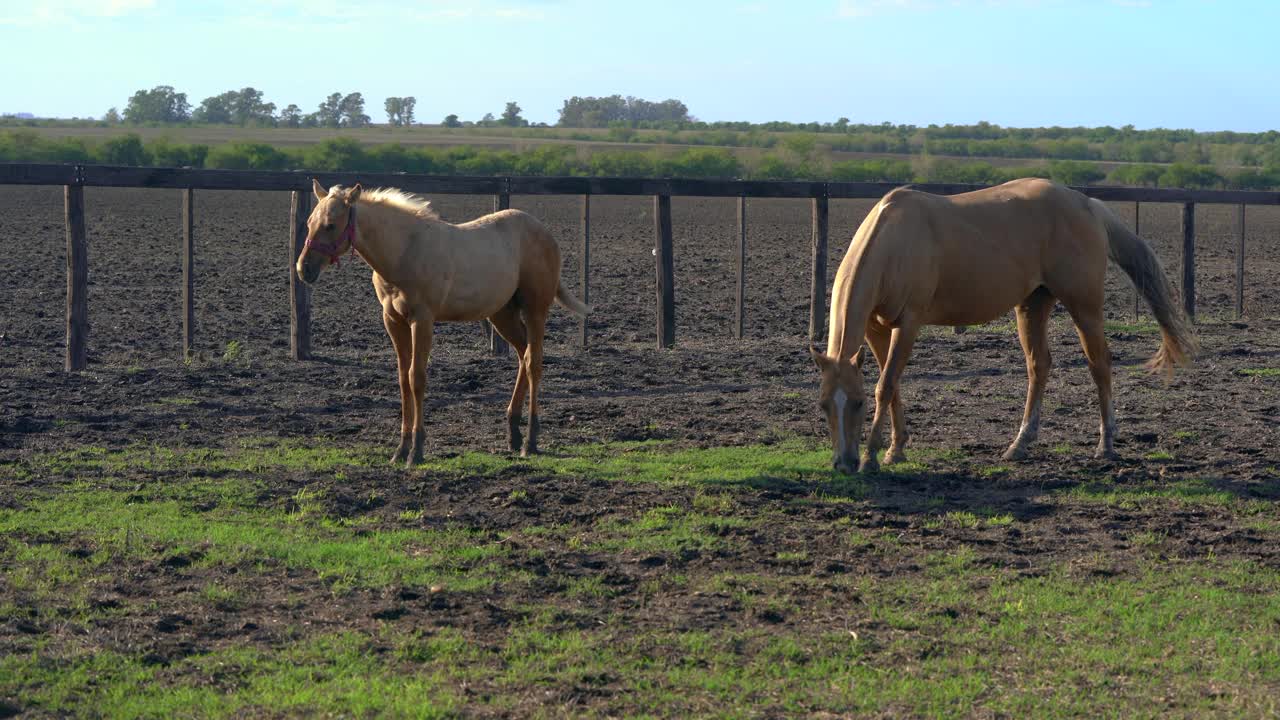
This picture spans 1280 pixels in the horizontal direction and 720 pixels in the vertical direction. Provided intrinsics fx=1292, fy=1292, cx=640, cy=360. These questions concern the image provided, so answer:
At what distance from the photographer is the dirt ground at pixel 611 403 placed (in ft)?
19.7

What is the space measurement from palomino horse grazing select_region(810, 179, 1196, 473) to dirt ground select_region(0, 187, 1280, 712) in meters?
0.49

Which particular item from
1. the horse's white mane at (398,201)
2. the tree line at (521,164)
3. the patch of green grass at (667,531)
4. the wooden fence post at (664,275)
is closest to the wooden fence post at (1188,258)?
the wooden fence post at (664,275)

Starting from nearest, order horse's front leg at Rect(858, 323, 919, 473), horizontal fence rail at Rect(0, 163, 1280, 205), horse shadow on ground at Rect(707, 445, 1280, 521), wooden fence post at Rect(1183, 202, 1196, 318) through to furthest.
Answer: horse shadow on ground at Rect(707, 445, 1280, 521) → horse's front leg at Rect(858, 323, 919, 473) → horizontal fence rail at Rect(0, 163, 1280, 205) → wooden fence post at Rect(1183, 202, 1196, 318)

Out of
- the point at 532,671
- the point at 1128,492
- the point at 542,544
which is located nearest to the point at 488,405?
the point at 542,544

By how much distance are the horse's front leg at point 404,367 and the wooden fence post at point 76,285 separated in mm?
3985

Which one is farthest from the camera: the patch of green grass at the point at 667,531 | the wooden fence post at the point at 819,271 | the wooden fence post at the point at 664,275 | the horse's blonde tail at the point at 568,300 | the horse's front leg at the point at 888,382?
the wooden fence post at the point at 819,271

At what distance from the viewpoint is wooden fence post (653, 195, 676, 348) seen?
13312 millimetres

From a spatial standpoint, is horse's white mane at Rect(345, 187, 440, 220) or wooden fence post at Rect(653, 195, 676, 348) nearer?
horse's white mane at Rect(345, 187, 440, 220)

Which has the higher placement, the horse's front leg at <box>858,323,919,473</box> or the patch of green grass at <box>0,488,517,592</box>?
the horse's front leg at <box>858,323,919,473</box>

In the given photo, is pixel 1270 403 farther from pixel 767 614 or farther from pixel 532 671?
pixel 532 671

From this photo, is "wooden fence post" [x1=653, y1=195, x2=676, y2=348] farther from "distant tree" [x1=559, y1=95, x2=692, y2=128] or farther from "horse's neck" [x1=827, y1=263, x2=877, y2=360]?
"distant tree" [x1=559, y1=95, x2=692, y2=128]

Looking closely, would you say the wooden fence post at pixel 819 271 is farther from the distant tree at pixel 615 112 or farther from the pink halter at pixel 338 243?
the distant tree at pixel 615 112

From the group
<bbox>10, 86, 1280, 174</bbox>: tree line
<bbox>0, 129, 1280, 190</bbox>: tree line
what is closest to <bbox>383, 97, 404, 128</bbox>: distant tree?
<bbox>10, 86, 1280, 174</bbox>: tree line

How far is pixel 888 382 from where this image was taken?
25.8 feet
